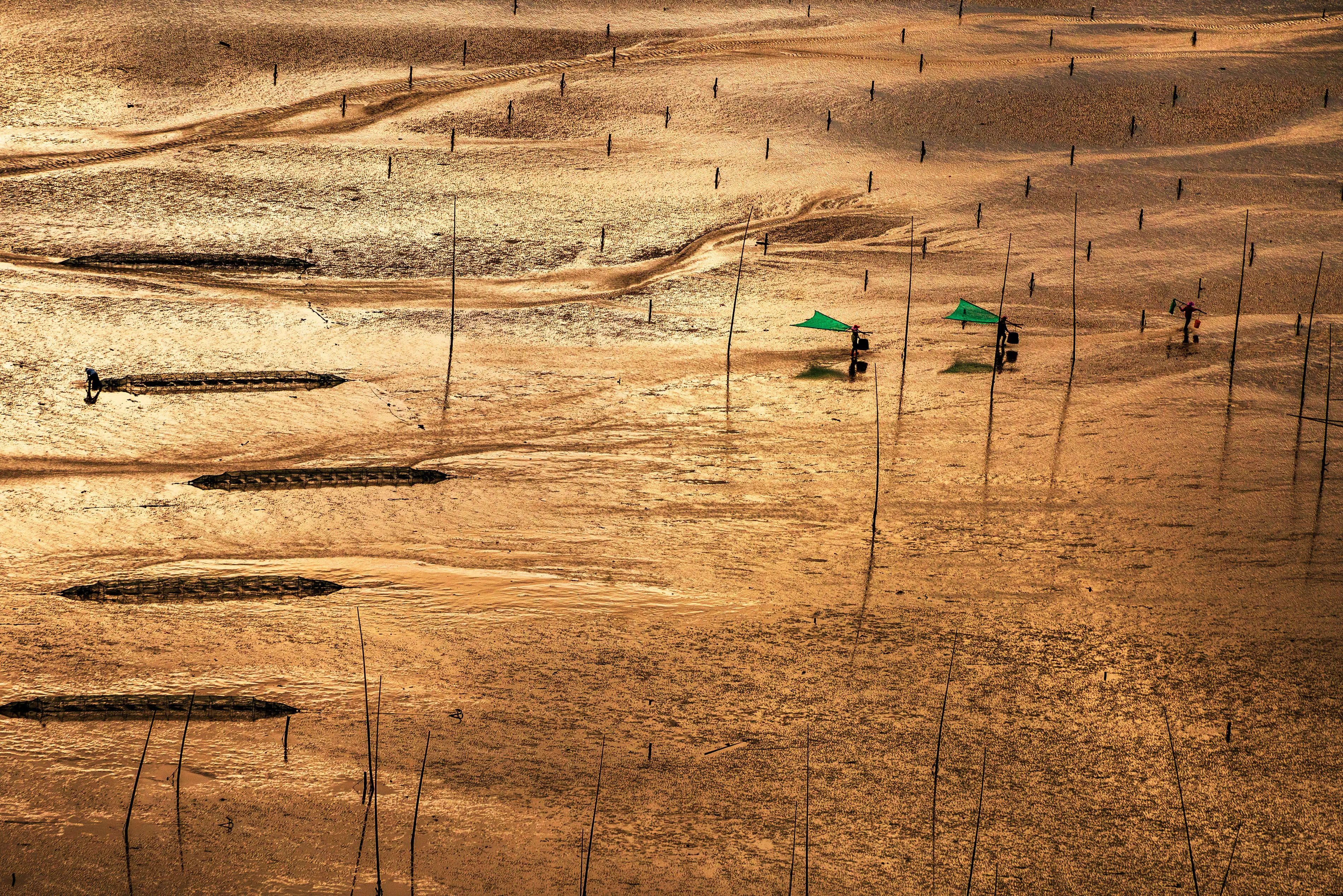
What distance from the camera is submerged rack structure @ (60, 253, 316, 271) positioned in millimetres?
25422

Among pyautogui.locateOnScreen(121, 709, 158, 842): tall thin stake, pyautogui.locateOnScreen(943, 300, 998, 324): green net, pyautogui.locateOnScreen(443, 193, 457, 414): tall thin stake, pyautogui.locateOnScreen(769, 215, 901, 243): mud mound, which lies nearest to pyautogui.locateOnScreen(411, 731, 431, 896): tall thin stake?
pyautogui.locateOnScreen(121, 709, 158, 842): tall thin stake

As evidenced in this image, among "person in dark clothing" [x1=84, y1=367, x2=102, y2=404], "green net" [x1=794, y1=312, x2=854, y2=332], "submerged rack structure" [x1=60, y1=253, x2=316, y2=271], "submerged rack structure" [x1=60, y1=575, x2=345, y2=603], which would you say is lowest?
"submerged rack structure" [x1=60, y1=575, x2=345, y2=603]

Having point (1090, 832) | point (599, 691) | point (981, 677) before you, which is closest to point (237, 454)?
point (599, 691)

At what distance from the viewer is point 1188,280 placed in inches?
983

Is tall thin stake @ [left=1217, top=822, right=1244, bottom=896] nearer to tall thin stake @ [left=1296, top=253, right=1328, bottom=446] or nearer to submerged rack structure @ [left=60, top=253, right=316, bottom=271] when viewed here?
tall thin stake @ [left=1296, top=253, right=1328, bottom=446]

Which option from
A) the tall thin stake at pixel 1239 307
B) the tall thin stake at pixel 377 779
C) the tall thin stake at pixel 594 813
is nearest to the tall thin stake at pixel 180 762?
the tall thin stake at pixel 377 779

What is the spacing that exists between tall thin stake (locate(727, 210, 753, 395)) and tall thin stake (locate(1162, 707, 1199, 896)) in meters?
9.46

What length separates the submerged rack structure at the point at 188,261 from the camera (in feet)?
83.4

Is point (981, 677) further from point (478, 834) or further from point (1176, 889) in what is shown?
point (478, 834)

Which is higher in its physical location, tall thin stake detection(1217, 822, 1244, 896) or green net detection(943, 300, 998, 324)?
green net detection(943, 300, 998, 324)

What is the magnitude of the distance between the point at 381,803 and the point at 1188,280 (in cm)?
1907

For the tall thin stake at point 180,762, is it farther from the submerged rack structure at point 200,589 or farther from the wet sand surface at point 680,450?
the submerged rack structure at point 200,589

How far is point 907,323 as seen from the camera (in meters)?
22.0

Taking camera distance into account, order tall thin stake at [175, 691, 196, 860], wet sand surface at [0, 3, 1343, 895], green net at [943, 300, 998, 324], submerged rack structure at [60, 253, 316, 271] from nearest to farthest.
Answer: tall thin stake at [175, 691, 196, 860], wet sand surface at [0, 3, 1343, 895], green net at [943, 300, 998, 324], submerged rack structure at [60, 253, 316, 271]
